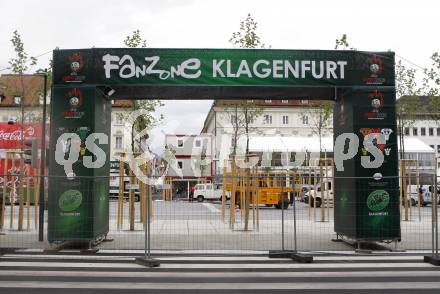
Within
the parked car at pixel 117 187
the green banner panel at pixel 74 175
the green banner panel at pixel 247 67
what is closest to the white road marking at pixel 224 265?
the green banner panel at pixel 74 175

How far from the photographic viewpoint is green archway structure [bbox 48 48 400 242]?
11273mm

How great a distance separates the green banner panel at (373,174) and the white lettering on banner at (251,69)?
0.82 m

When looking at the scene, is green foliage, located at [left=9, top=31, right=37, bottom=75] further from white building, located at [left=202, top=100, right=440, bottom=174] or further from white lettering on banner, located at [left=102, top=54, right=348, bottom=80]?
white building, located at [left=202, top=100, right=440, bottom=174]

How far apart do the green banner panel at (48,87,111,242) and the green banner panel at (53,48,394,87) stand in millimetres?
780

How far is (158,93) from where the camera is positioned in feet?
40.5

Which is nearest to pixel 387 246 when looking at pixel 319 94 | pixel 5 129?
pixel 319 94

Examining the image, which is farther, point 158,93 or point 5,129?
point 5,129

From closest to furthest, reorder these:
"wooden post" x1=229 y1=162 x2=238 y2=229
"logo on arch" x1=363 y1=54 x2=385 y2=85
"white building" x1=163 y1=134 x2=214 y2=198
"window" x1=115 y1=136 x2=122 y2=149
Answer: "logo on arch" x1=363 y1=54 x2=385 y2=85
"wooden post" x1=229 y1=162 x2=238 y2=229
"white building" x1=163 y1=134 x2=214 y2=198
"window" x1=115 y1=136 x2=122 y2=149

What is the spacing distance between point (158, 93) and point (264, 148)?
123 ft
